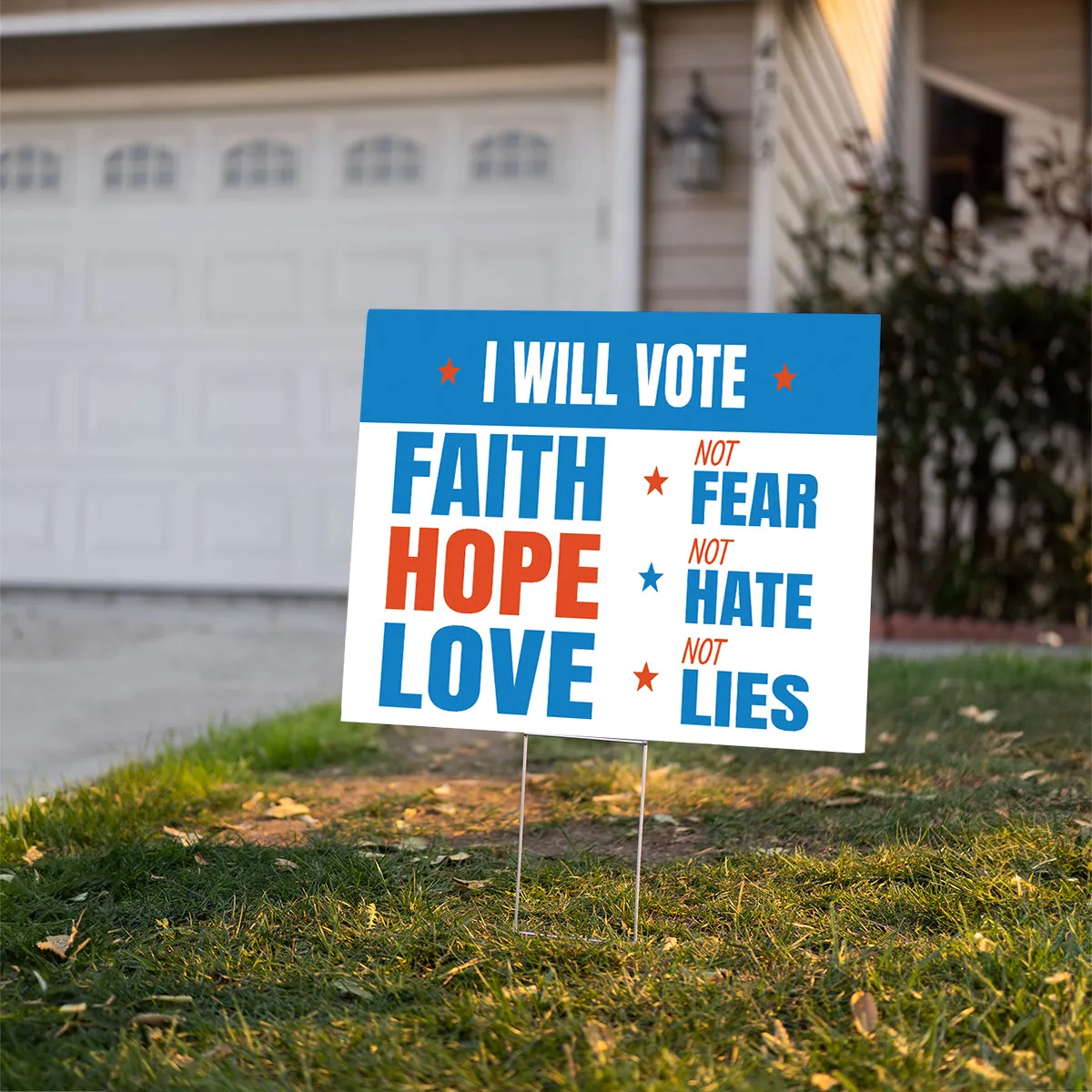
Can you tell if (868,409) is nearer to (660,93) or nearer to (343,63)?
(660,93)

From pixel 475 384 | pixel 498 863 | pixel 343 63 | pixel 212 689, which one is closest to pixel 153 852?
pixel 498 863

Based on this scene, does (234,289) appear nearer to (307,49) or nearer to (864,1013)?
(307,49)

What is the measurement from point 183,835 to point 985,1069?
177 cm

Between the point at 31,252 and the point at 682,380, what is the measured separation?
603 centimetres

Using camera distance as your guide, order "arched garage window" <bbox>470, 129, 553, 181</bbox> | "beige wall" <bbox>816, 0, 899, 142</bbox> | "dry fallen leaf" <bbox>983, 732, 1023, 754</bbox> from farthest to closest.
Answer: "beige wall" <bbox>816, 0, 899, 142</bbox>
"arched garage window" <bbox>470, 129, 553, 181</bbox>
"dry fallen leaf" <bbox>983, 732, 1023, 754</bbox>

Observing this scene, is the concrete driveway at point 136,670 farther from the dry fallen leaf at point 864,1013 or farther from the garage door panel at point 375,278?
the dry fallen leaf at point 864,1013

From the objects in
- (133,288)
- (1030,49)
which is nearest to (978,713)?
(133,288)

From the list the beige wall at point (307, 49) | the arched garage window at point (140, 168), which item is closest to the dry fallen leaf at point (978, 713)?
the beige wall at point (307, 49)

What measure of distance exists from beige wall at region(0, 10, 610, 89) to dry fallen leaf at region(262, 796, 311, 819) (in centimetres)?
463

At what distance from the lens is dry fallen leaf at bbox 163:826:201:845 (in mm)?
2832

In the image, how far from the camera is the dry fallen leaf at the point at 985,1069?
5.72 ft

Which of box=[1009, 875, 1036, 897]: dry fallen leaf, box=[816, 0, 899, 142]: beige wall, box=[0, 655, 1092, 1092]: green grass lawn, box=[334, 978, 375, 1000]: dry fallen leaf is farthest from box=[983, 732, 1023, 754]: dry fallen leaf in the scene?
box=[816, 0, 899, 142]: beige wall

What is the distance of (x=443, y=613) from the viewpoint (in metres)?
2.38

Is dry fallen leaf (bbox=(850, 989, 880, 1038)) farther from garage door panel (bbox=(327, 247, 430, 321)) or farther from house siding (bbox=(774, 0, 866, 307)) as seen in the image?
garage door panel (bbox=(327, 247, 430, 321))
